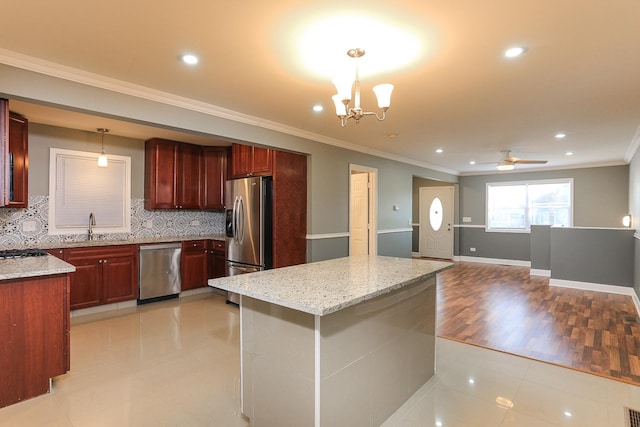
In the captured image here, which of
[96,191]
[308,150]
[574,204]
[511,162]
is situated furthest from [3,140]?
[574,204]

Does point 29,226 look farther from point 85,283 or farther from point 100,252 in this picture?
point 85,283

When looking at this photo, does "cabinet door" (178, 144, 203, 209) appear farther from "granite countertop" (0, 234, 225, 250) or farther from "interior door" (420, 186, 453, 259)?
"interior door" (420, 186, 453, 259)

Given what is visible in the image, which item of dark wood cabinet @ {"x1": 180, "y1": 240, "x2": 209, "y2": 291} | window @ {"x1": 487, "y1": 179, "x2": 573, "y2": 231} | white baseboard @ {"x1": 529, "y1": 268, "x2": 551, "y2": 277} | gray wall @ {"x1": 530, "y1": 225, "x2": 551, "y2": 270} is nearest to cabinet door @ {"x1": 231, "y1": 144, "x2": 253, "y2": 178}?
dark wood cabinet @ {"x1": 180, "y1": 240, "x2": 209, "y2": 291}

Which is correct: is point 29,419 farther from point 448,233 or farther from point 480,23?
point 448,233

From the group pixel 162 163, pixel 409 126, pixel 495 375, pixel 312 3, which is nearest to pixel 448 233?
pixel 409 126

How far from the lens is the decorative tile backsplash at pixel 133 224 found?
3.99m

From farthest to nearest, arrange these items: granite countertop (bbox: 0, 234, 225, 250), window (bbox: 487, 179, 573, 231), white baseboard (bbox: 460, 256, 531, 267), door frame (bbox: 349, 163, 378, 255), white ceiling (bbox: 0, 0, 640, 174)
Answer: white baseboard (bbox: 460, 256, 531, 267) < window (bbox: 487, 179, 573, 231) < door frame (bbox: 349, 163, 378, 255) < granite countertop (bbox: 0, 234, 225, 250) < white ceiling (bbox: 0, 0, 640, 174)

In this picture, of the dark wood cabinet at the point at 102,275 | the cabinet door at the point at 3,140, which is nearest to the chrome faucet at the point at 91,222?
the dark wood cabinet at the point at 102,275

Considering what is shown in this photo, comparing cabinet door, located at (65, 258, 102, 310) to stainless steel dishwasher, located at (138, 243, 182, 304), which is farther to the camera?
stainless steel dishwasher, located at (138, 243, 182, 304)

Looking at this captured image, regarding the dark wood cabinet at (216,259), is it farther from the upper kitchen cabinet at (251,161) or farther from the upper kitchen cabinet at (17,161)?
the upper kitchen cabinet at (17,161)

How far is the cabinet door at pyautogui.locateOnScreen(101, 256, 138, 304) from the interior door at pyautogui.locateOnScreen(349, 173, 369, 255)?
339 centimetres

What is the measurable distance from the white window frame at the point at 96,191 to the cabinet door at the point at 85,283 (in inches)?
26.6

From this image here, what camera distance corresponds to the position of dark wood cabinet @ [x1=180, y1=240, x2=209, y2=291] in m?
5.01

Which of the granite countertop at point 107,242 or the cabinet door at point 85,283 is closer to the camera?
the granite countertop at point 107,242
